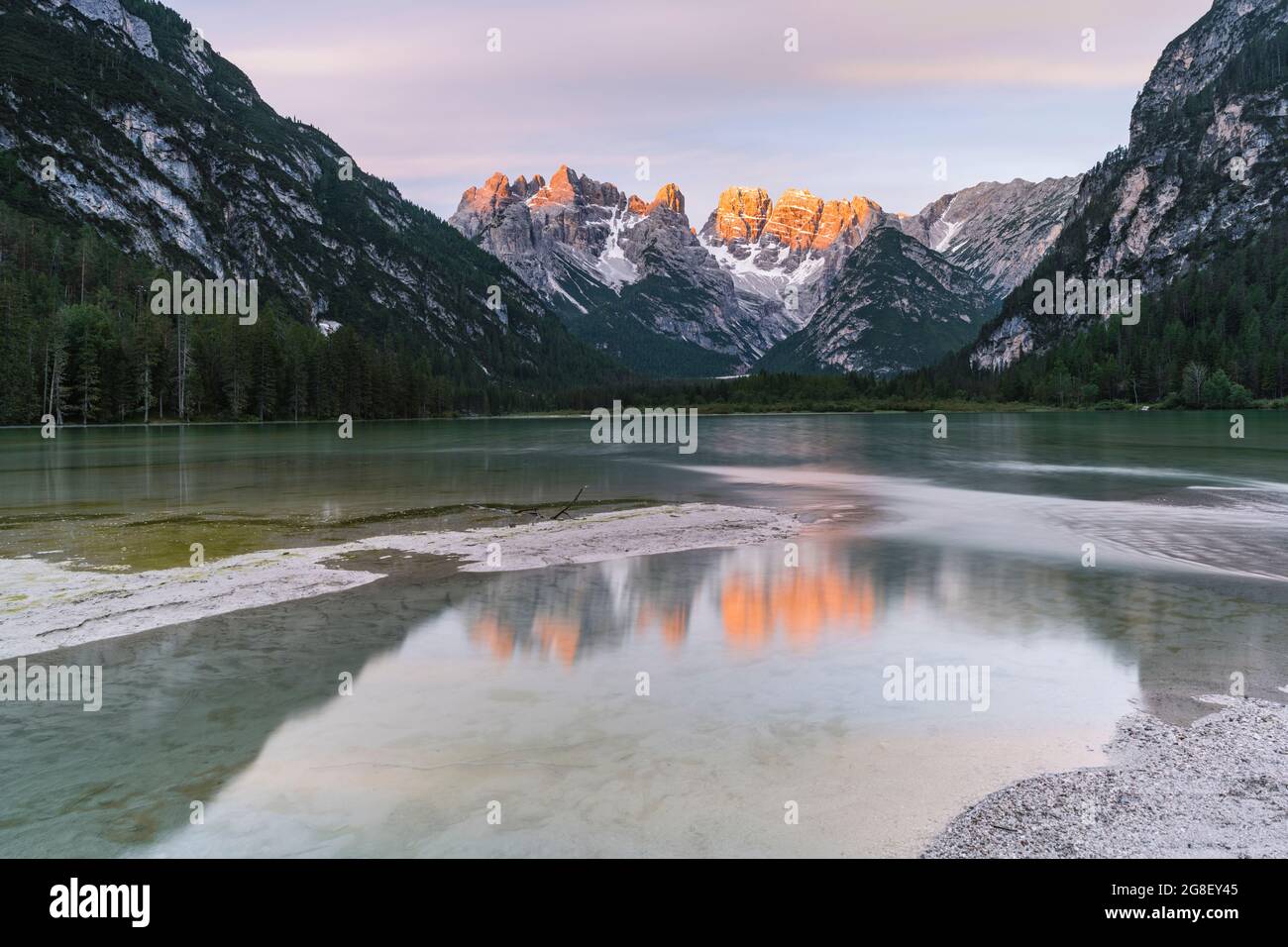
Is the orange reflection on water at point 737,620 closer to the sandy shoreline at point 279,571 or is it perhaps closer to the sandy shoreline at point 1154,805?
the sandy shoreline at point 279,571

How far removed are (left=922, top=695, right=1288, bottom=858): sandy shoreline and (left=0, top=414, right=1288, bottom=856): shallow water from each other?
0.52m

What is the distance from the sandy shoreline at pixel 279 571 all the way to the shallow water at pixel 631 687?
1183mm

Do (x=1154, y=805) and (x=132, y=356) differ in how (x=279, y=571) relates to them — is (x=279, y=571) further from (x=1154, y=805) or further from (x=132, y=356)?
(x=132, y=356)

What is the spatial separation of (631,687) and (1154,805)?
8.14 metres

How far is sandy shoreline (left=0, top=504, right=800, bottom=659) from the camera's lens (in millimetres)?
Answer: 18672

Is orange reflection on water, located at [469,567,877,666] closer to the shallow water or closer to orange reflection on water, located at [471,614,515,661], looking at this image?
orange reflection on water, located at [471,614,515,661]

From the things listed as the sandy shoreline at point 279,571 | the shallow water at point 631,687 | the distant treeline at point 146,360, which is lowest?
the shallow water at point 631,687

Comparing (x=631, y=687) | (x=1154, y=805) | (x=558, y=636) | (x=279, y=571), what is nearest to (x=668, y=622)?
(x=558, y=636)

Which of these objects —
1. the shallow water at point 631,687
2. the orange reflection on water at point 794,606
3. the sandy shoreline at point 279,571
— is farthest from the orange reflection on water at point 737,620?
the sandy shoreline at point 279,571

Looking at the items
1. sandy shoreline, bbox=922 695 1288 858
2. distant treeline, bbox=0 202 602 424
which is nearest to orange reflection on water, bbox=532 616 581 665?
sandy shoreline, bbox=922 695 1288 858

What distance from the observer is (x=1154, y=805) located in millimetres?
9656

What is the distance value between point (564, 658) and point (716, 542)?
49.3 ft

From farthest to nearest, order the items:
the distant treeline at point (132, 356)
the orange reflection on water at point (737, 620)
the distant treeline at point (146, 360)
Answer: the distant treeline at point (146, 360) < the distant treeline at point (132, 356) < the orange reflection on water at point (737, 620)

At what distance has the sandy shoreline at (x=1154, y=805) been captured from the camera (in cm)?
872
